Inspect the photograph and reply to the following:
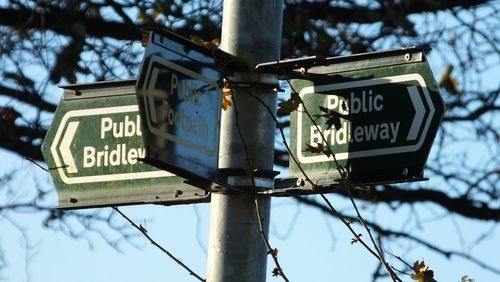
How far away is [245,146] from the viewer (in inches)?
140

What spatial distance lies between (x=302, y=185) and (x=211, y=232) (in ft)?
0.89

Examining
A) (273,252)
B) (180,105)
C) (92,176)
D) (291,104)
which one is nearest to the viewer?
(180,105)

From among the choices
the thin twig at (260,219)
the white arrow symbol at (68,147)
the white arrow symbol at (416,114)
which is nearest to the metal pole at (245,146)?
the thin twig at (260,219)

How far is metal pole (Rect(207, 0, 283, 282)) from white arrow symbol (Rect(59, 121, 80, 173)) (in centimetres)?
55

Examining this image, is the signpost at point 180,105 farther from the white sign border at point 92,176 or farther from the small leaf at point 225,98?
the white sign border at point 92,176

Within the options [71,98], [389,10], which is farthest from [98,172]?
[389,10]

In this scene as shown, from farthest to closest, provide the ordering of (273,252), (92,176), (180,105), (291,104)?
(92,176) < (291,104) < (273,252) < (180,105)

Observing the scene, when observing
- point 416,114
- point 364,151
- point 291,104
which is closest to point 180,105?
point 291,104

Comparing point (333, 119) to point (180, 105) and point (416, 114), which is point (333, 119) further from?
point (180, 105)

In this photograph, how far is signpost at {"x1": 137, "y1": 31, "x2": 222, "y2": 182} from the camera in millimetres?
3301

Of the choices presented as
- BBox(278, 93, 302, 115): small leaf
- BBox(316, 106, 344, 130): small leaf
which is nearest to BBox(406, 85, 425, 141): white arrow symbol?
BBox(316, 106, 344, 130): small leaf

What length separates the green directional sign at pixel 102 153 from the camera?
12.3 feet

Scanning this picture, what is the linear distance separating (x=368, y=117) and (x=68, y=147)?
0.93 m

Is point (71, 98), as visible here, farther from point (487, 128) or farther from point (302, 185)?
point (487, 128)
